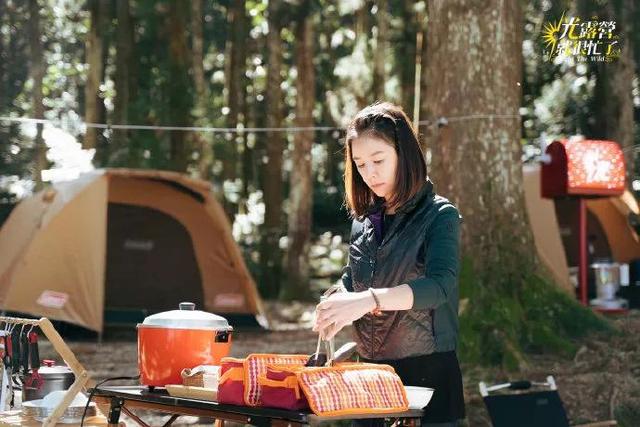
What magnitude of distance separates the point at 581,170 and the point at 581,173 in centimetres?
3

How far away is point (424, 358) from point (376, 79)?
1636 cm

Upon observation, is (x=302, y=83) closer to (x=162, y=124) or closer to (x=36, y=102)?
(x=162, y=124)

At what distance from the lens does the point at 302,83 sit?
16.6 metres

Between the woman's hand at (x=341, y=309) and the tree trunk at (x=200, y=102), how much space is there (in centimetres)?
1521

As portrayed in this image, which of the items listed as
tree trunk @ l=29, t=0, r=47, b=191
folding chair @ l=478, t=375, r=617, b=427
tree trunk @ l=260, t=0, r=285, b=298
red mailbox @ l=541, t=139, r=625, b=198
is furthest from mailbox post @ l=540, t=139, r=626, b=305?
tree trunk @ l=29, t=0, r=47, b=191

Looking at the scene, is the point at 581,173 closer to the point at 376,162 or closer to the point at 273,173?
the point at 273,173

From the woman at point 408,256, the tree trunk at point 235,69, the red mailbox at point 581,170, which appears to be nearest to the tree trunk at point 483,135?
the red mailbox at point 581,170

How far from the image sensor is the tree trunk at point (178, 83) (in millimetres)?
17094

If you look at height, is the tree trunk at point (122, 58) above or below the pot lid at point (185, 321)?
above

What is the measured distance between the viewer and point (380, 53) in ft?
62.7

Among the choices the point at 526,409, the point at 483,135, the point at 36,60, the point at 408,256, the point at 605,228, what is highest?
the point at 36,60

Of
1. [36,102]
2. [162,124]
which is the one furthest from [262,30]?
[162,124]

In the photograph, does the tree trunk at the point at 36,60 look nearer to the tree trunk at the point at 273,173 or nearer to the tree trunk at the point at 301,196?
the tree trunk at the point at 273,173

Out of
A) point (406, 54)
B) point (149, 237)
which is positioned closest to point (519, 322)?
point (149, 237)
